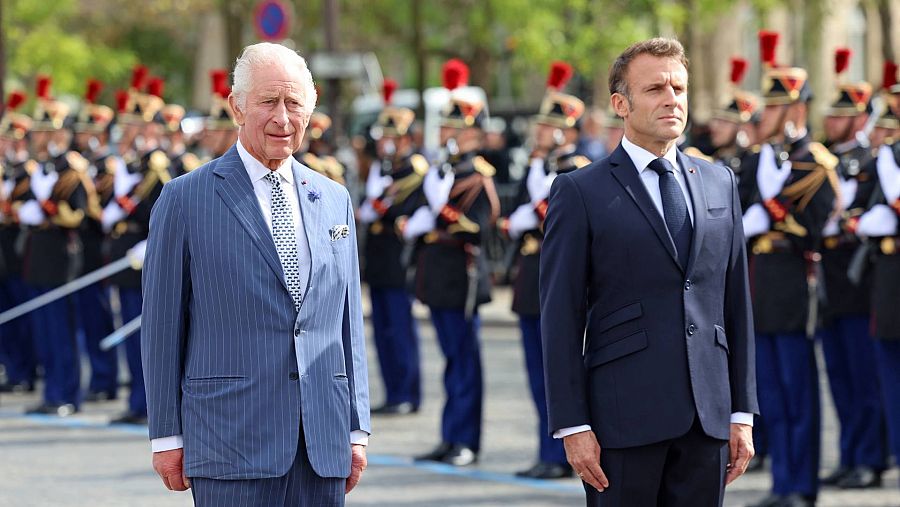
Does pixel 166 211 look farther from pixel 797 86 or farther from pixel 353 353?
pixel 797 86

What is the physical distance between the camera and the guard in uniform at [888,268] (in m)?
8.89

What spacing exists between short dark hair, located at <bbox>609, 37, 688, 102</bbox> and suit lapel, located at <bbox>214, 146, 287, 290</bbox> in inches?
44.5

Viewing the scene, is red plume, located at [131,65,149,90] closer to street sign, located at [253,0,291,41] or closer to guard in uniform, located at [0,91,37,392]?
guard in uniform, located at [0,91,37,392]

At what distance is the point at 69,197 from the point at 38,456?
284 cm

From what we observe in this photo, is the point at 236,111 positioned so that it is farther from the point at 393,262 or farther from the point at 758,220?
the point at 393,262

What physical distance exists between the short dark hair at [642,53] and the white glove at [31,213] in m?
8.96

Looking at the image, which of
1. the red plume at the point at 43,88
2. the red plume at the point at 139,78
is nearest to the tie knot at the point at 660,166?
the red plume at the point at 139,78

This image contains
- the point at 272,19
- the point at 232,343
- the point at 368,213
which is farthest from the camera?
the point at 272,19

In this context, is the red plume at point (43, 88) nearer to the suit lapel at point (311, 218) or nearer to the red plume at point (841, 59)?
the red plume at point (841, 59)

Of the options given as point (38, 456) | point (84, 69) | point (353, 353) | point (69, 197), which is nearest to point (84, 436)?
point (38, 456)

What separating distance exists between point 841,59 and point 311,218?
625cm

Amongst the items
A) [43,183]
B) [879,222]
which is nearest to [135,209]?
[43,183]

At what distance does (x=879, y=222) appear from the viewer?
8945mm

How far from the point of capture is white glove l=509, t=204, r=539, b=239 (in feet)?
33.7
